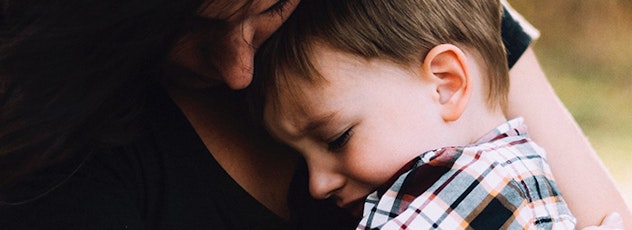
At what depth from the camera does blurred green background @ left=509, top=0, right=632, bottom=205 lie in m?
3.62

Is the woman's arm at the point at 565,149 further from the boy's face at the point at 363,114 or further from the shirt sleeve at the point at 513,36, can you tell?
the boy's face at the point at 363,114

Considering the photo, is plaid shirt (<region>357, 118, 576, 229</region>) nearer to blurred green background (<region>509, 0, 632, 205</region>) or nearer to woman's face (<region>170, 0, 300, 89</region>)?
woman's face (<region>170, 0, 300, 89</region>)

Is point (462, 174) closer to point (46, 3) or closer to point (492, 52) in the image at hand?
point (492, 52)

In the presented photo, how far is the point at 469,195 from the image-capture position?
1205 millimetres

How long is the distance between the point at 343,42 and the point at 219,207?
327 mm

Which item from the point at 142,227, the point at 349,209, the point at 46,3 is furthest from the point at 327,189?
the point at 46,3

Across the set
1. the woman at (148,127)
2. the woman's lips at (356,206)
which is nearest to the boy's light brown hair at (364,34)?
the woman at (148,127)

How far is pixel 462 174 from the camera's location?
122 cm

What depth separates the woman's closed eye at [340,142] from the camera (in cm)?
137

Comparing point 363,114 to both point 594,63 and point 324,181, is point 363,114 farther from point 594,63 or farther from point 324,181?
point 594,63

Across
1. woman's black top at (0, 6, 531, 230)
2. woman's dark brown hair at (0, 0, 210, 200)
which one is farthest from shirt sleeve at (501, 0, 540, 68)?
woman's dark brown hair at (0, 0, 210, 200)

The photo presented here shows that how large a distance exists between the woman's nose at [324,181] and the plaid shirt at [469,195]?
0.08 m

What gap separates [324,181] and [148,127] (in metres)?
0.30

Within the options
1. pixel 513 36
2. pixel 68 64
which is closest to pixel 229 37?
pixel 68 64
